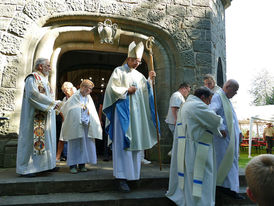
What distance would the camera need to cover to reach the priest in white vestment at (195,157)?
2762 millimetres

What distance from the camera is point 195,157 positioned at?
113 inches

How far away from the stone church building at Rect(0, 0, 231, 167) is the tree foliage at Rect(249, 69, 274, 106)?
3431 centimetres

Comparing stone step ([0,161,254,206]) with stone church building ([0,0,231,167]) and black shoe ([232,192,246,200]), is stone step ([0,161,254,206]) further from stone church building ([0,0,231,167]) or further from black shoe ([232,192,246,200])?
stone church building ([0,0,231,167])

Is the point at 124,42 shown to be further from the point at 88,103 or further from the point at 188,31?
the point at 88,103

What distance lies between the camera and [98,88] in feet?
28.6

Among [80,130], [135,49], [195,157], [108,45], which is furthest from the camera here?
[108,45]

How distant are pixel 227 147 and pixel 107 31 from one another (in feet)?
11.6

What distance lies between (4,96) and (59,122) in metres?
1.37

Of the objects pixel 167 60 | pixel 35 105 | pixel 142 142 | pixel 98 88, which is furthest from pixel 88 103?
pixel 98 88

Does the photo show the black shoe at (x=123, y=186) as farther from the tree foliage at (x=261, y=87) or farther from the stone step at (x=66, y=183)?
the tree foliage at (x=261, y=87)

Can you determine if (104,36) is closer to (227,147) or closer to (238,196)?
(227,147)

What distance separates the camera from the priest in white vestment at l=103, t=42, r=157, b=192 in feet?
10.8

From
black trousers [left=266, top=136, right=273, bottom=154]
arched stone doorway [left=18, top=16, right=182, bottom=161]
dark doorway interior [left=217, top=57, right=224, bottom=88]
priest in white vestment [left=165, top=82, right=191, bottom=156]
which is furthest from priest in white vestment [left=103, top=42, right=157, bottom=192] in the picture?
black trousers [left=266, top=136, right=273, bottom=154]

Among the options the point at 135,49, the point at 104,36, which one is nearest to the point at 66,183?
the point at 135,49
